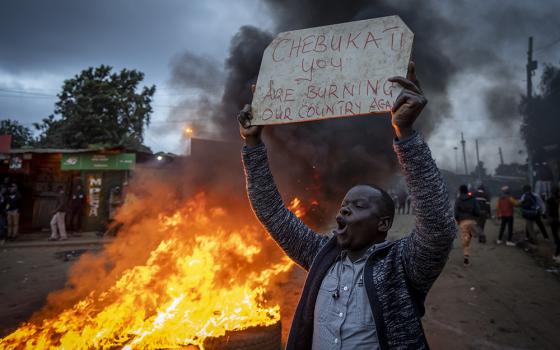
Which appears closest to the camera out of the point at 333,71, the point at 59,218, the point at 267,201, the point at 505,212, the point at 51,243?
the point at 333,71

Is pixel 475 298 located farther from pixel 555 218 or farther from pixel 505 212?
pixel 505 212

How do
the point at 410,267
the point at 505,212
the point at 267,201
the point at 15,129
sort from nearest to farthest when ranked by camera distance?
the point at 410,267
the point at 267,201
the point at 505,212
the point at 15,129

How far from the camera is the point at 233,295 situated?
15.5 feet

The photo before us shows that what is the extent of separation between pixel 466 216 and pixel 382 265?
8.31 meters

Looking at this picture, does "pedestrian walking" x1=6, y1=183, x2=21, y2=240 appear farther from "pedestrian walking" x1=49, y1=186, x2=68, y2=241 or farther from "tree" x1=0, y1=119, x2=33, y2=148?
"tree" x1=0, y1=119, x2=33, y2=148

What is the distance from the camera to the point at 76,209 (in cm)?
1363

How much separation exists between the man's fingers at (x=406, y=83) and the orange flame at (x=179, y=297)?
3052 millimetres

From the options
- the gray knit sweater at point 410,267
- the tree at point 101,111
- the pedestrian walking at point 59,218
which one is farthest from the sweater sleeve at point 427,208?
the tree at point 101,111

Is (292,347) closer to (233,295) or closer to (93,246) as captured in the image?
(233,295)

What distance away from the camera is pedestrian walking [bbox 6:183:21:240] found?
11.8 meters

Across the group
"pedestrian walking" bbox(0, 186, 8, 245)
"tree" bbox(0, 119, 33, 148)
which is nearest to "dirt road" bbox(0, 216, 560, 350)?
"pedestrian walking" bbox(0, 186, 8, 245)

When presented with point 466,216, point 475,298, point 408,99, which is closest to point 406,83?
point 408,99

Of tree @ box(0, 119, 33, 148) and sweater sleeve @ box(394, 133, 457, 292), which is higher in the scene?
tree @ box(0, 119, 33, 148)

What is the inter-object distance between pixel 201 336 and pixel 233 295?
3.19 ft
